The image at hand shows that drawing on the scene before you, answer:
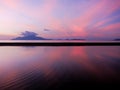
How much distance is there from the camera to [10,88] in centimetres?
505

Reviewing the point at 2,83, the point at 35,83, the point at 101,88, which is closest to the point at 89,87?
the point at 101,88

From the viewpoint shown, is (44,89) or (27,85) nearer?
(44,89)

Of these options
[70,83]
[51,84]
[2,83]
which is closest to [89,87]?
[70,83]

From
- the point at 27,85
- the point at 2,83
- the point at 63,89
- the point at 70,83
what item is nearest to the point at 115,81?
the point at 70,83

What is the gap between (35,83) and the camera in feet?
18.7

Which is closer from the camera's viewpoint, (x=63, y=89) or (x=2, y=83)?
(x=63, y=89)

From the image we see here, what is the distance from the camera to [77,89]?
16.7 feet

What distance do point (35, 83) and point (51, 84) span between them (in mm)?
626

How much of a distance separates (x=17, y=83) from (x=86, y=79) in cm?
280

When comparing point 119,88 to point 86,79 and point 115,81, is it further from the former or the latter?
point 86,79

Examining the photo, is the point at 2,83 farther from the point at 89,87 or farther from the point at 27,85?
the point at 89,87

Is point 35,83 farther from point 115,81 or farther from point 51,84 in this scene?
point 115,81

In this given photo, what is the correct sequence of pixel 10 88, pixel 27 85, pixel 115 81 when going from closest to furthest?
pixel 10 88
pixel 27 85
pixel 115 81

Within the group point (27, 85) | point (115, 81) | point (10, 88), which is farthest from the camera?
point (115, 81)
